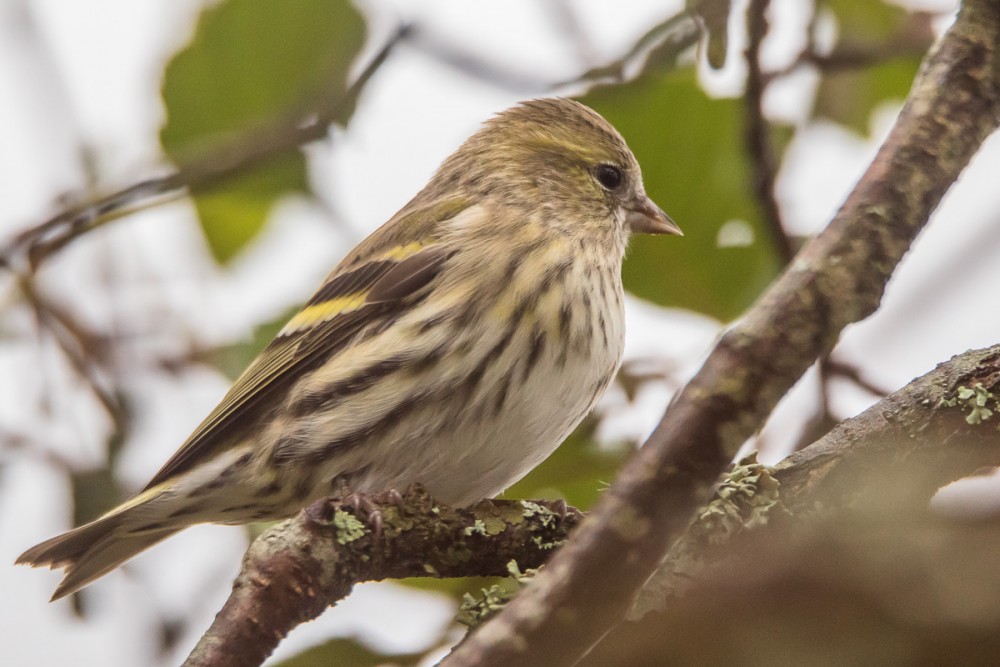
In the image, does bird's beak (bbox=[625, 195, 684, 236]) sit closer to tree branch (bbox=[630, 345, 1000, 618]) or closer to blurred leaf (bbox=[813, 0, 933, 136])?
blurred leaf (bbox=[813, 0, 933, 136])

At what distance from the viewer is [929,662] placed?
1.73 ft

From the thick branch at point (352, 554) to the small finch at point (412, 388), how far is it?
1.83ft

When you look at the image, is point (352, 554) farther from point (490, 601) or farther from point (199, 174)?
point (199, 174)

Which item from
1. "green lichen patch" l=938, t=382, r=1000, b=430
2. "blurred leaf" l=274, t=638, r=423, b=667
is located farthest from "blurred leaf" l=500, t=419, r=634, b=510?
"green lichen patch" l=938, t=382, r=1000, b=430

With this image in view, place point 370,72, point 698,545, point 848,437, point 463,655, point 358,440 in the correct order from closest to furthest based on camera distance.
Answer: point 463,655 < point 698,545 < point 848,437 < point 370,72 < point 358,440

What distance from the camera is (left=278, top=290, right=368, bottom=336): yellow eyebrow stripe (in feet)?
9.79

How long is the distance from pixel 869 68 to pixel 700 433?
2282 millimetres

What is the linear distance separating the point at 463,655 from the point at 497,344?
1858 mm

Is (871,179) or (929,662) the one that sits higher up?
(871,179)

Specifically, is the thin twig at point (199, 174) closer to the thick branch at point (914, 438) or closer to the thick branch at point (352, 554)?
the thick branch at point (352, 554)

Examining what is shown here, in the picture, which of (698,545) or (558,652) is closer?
(558,652)

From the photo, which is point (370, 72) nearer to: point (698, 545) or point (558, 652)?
point (698, 545)

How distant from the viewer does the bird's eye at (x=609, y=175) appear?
352cm

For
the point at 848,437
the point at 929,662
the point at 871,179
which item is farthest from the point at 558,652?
the point at 848,437
